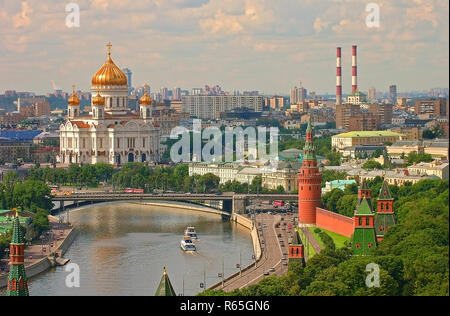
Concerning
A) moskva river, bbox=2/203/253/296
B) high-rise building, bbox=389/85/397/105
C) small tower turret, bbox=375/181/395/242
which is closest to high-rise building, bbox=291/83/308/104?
high-rise building, bbox=389/85/397/105

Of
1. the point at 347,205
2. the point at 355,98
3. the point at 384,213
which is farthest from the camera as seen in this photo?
the point at 355,98

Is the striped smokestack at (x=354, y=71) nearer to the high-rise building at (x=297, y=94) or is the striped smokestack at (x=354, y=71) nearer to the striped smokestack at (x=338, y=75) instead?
the striped smokestack at (x=338, y=75)

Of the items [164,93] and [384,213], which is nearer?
[384,213]

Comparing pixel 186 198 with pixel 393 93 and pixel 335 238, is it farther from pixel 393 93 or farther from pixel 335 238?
pixel 393 93

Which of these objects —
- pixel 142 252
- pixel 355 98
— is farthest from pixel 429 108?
pixel 142 252

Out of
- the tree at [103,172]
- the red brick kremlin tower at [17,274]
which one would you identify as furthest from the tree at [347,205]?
the tree at [103,172]
